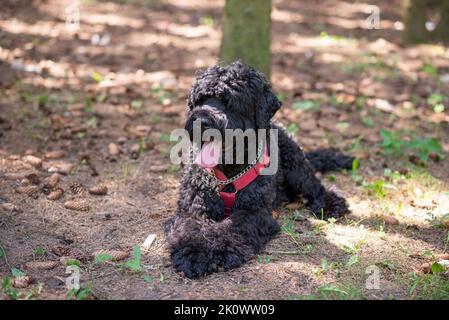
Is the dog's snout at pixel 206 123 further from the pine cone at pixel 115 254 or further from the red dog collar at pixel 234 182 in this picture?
the pine cone at pixel 115 254

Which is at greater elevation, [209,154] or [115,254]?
[209,154]

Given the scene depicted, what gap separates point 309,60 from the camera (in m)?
10.1

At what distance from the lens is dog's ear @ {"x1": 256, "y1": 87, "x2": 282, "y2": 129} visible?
4.81m

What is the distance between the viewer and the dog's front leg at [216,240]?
4266mm

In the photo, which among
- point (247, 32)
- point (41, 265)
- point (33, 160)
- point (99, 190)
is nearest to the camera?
point (41, 265)

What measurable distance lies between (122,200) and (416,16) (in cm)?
766

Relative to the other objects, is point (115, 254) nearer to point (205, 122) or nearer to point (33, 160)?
point (205, 122)

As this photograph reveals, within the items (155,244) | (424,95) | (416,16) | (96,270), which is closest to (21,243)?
(96,270)

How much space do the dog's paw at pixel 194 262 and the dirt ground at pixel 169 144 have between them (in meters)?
0.07

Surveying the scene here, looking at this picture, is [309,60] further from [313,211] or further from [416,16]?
[313,211]

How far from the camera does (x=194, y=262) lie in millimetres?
4238

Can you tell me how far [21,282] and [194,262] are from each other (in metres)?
1.24

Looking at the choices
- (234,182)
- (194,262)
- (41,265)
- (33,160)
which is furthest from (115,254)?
(33,160)

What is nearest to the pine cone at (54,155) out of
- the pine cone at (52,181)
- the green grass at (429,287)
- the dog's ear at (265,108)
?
the pine cone at (52,181)
